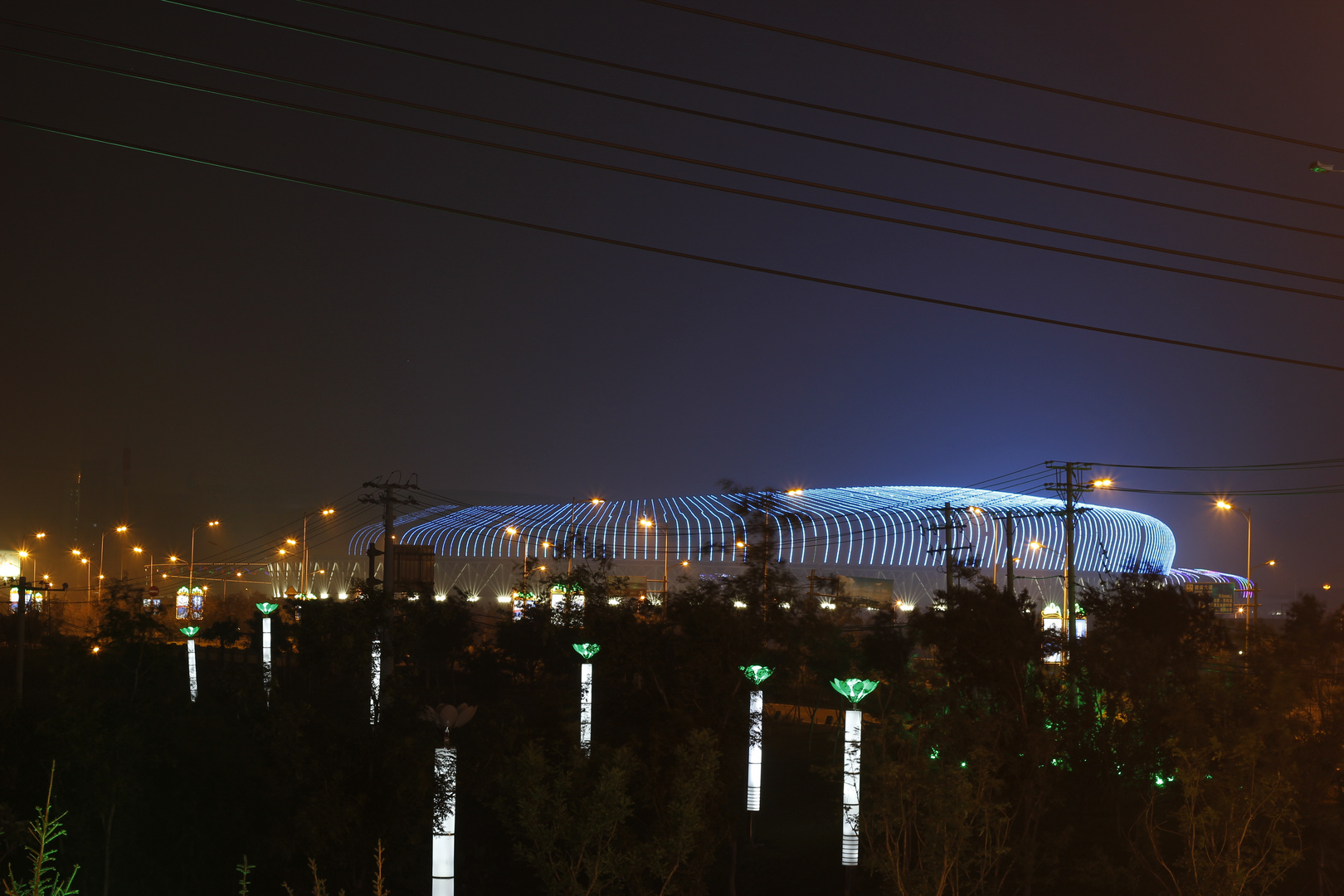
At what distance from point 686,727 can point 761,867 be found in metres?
6.00

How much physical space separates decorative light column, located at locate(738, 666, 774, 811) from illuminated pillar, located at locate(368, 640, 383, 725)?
8.96 m

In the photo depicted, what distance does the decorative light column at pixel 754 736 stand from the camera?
1024 inches

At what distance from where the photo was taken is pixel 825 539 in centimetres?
5328

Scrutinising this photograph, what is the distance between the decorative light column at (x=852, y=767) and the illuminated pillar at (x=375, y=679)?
1035cm

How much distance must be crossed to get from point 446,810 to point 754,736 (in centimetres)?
1187

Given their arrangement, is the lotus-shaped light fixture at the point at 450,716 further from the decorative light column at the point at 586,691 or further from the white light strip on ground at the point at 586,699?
the white light strip on ground at the point at 586,699

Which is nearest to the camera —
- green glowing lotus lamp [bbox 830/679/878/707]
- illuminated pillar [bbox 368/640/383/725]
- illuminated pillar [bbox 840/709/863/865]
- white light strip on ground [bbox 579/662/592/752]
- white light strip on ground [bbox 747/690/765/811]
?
illuminated pillar [bbox 840/709/863/865]

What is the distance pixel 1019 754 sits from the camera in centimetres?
2498

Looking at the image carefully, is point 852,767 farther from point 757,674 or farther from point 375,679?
point 375,679

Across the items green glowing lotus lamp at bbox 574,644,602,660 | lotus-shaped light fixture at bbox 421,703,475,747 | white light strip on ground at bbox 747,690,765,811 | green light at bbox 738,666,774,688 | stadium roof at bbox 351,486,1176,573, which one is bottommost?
white light strip on ground at bbox 747,690,765,811

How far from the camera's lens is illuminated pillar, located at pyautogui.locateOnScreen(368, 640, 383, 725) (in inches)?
920

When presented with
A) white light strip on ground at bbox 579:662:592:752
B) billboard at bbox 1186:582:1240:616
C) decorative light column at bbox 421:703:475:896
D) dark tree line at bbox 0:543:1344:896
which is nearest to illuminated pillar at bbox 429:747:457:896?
decorative light column at bbox 421:703:475:896

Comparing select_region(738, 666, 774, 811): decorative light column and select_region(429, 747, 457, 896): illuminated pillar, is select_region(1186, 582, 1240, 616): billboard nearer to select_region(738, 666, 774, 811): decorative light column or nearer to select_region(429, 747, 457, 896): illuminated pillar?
select_region(738, 666, 774, 811): decorative light column

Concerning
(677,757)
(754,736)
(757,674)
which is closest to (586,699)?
(754,736)
